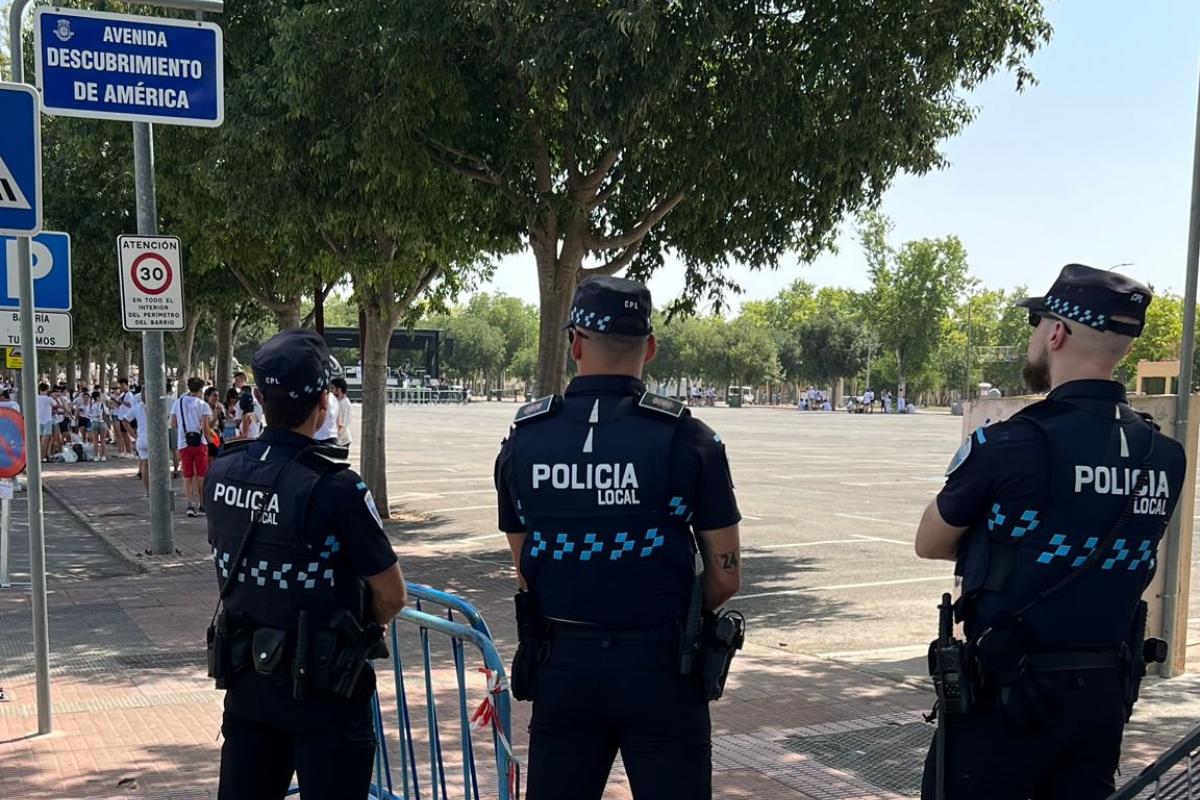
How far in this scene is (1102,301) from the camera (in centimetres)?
302

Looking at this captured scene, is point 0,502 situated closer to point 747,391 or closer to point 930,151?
point 930,151

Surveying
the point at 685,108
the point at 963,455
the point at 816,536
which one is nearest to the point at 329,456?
the point at 963,455

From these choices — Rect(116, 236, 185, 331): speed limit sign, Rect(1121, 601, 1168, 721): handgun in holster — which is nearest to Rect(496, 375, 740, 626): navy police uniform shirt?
Rect(1121, 601, 1168, 721): handgun in holster

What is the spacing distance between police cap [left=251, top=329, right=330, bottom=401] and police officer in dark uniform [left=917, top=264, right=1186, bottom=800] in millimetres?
1756

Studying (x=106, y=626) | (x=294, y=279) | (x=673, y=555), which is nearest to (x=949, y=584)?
(x=106, y=626)

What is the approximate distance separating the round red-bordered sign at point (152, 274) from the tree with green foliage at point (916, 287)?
288ft

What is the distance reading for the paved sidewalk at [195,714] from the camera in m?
5.15

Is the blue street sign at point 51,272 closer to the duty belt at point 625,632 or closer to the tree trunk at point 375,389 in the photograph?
the tree trunk at point 375,389

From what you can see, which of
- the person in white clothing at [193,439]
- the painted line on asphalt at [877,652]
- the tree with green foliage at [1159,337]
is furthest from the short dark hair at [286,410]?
the tree with green foliage at [1159,337]

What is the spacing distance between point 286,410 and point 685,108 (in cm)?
797

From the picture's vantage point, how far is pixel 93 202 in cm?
2342

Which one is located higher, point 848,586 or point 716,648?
point 716,648

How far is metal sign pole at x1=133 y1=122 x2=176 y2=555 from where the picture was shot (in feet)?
38.3

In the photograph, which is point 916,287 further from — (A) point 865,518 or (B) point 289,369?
(B) point 289,369
